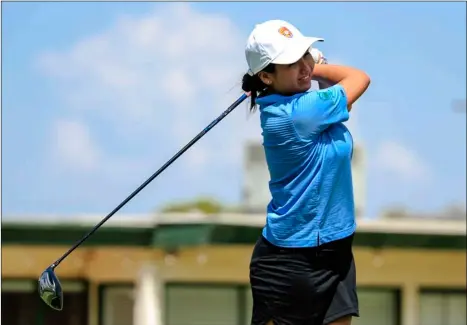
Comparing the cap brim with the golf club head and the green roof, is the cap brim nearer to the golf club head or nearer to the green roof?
the golf club head

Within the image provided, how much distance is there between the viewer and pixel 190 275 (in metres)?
17.4

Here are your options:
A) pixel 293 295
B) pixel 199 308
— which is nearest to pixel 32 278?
pixel 199 308

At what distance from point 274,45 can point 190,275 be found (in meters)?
12.9

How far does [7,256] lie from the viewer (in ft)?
56.2

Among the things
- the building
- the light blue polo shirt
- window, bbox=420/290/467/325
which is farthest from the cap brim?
window, bbox=420/290/467/325

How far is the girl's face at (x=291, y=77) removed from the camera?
466cm

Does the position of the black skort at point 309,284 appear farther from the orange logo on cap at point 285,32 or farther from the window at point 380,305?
the window at point 380,305

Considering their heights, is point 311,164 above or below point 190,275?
above

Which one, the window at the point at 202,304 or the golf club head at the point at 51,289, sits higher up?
the golf club head at the point at 51,289

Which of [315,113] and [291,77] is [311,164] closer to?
[315,113]

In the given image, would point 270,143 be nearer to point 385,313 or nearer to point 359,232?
point 359,232

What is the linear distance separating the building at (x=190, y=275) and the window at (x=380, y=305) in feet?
0.05

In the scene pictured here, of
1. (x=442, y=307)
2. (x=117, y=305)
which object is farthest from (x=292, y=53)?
(x=442, y=307)

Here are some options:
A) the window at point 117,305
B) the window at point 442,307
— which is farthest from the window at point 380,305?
the window at point 117,305
